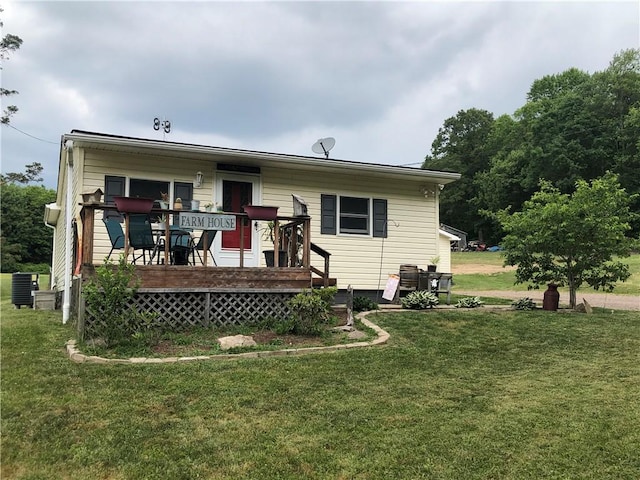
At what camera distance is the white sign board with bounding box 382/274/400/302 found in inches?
369

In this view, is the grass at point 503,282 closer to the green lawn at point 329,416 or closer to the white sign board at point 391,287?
the white sign board at point 391,287

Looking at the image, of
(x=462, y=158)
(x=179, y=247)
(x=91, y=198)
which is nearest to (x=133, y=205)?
(x=91, y=198)

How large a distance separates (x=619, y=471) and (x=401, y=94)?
51.0 ft

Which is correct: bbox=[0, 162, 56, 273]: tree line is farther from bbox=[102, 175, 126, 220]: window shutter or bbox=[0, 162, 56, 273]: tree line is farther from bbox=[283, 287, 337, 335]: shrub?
bbox=[283, 287, 337, 335]: shrub

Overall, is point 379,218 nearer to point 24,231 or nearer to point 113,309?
point 113,309

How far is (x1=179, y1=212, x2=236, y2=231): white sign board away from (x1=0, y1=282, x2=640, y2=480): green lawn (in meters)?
2.05

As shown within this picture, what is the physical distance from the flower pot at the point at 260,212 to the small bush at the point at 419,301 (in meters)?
3.35

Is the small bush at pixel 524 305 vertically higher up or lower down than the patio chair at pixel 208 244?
lower down

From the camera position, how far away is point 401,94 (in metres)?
16.9

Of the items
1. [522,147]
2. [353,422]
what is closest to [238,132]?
[353,422]

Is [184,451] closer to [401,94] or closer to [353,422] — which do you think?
[353,422]

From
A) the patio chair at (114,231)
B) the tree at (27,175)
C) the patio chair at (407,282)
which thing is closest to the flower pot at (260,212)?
the patio chair at (114,231)

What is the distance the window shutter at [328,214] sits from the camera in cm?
980

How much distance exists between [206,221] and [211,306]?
1127 mm
